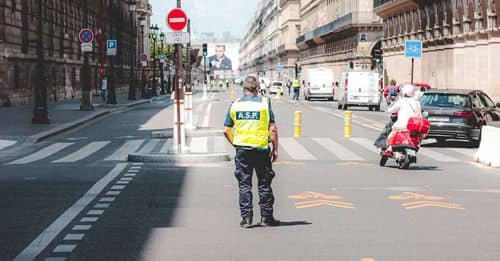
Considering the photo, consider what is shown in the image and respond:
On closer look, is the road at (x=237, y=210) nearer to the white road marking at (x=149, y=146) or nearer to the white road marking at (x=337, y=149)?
the white road marking at (x=337, y=149)

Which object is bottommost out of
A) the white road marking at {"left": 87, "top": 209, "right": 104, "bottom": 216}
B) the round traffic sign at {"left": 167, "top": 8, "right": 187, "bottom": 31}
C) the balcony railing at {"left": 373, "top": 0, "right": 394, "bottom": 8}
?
the white road marking at {"left": 87, "top": 209, "right": 104, "bottom": 216}

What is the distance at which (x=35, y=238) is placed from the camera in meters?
8.73

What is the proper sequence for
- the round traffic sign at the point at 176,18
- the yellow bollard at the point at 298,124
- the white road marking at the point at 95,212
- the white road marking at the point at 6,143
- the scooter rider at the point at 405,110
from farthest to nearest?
1. the yellow bollard at the point at 298,124
2. the white road marking at the point at 6,143
3. the round traffic sign at the point at 176,18
4. the scooter rider at the point at 405,110
5. the white road marking at the point at 95,212

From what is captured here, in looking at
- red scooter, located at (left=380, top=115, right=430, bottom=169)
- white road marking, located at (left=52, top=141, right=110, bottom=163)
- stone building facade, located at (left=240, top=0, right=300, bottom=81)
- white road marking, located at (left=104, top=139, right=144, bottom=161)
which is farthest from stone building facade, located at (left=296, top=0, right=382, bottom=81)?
red scooter, located at (left=380, top=115, right=430, bottom=169)

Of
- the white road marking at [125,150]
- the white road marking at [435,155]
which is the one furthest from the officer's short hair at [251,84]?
the white road marking at [435,155]

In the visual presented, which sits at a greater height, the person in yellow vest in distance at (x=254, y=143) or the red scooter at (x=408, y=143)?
the person in yellow vest in distance at (x=254, y=143)

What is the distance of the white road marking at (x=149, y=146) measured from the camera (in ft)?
67.1

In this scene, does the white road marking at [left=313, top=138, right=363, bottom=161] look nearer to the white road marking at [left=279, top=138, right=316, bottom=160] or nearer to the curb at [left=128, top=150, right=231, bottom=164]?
the white road marking at [left=279, top=138, right=316, bottom=160]

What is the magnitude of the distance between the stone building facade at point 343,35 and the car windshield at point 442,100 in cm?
5398

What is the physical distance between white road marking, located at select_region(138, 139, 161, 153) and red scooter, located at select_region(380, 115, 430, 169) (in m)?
6.10

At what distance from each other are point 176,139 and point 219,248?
401 inches

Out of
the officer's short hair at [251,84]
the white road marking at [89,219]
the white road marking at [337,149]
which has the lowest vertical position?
the white road marking at [337,149]

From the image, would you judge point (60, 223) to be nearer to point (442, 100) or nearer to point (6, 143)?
point (6, 143)

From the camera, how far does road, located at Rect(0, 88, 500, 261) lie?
816cm
